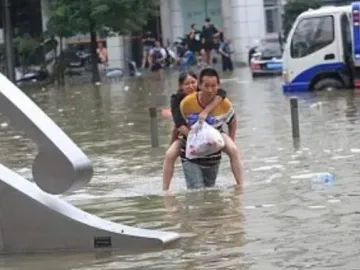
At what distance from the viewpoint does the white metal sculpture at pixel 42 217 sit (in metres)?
8.56

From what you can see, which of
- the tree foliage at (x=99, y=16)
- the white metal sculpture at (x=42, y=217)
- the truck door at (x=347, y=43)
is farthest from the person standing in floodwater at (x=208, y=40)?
the white metal sculpture at (x=42, y=217)

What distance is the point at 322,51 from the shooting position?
31.5 m

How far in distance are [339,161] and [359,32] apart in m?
15.4

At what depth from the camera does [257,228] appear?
9828 mm

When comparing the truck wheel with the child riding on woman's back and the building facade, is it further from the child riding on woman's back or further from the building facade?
the building facade

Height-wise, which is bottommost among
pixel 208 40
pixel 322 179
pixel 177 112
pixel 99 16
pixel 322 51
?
pixel 208 40

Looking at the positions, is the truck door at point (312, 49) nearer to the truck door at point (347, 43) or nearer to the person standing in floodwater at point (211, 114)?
the truck door at point (347, 43)

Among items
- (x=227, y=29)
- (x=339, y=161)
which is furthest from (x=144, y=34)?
(x=339, y=161)

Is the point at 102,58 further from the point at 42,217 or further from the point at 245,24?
the point at 42,217

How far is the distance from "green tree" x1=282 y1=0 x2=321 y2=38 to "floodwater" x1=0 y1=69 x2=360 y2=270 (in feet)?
111

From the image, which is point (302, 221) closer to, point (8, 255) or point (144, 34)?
point (8, 255)

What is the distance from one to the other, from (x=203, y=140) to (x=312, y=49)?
65.7ft

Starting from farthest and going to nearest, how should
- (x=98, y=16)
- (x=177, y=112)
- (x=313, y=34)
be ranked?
1. (x=98, y=16)
2. (x=313, y=34)
3. (x=177, y=112)

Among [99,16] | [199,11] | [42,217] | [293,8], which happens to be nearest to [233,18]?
[199,11]
